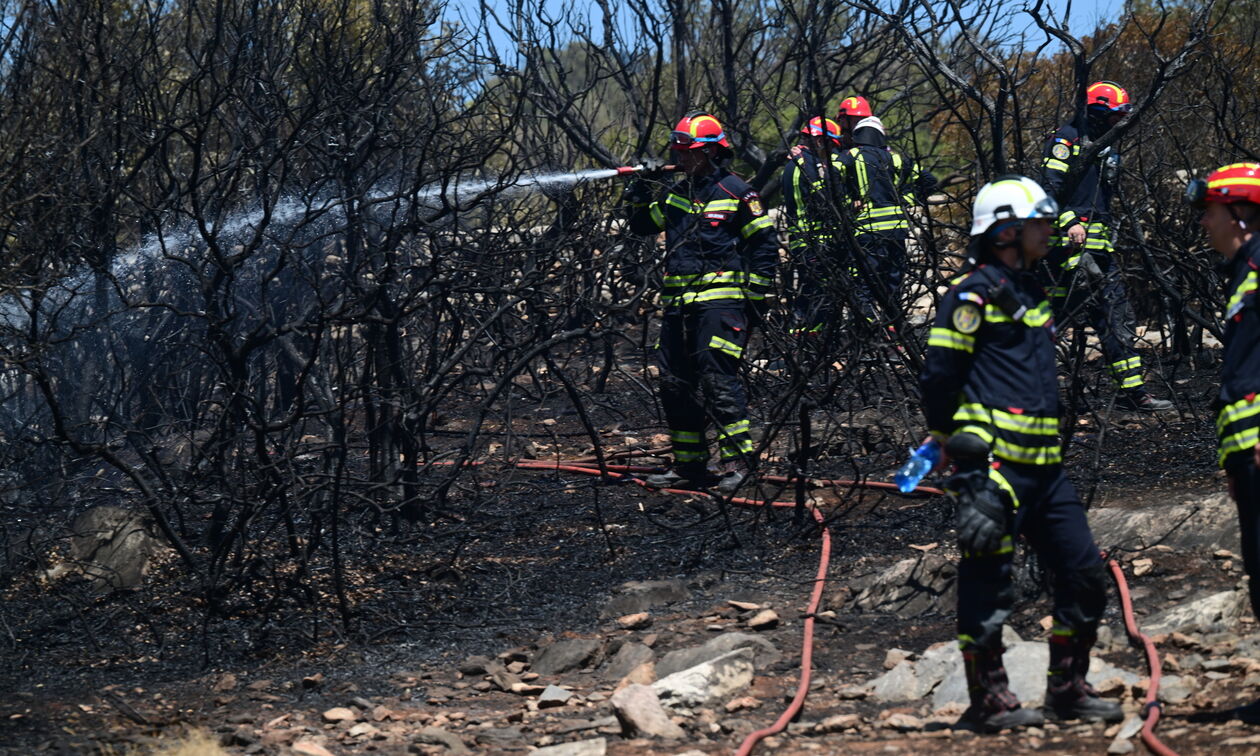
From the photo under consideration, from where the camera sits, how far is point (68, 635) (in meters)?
5.23

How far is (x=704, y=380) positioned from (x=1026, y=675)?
111 inches

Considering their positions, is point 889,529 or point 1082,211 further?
point 1082,211

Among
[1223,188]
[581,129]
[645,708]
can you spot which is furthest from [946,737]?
[581,129]

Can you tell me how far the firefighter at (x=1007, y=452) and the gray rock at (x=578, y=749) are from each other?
1.00 m

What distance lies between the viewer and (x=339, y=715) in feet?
14.3

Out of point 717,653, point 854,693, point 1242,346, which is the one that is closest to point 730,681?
point 717,653


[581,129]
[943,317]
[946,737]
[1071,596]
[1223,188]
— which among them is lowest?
[946,737]

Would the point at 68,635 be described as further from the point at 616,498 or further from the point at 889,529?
the point at 889,529

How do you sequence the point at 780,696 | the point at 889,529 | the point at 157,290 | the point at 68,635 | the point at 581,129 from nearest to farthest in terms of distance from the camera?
the point at 780,696, the point at 68,635, the point at 889,529, the point at 157,290, the point at 581,129

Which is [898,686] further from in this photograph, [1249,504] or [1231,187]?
[1231,187]

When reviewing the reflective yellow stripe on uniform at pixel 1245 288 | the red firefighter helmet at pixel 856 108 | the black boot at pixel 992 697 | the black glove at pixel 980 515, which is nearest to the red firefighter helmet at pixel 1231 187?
the reflective yellow stripe on uniform at pixel 1245 288

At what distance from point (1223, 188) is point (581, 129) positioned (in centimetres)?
716

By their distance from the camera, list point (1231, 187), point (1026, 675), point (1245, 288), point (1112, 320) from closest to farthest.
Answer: point (1245, 288)
point (1231, 187)
point (1026, 675)
point (1112, 320)

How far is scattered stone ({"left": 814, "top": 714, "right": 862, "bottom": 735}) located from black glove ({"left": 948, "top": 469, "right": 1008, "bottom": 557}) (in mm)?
657
